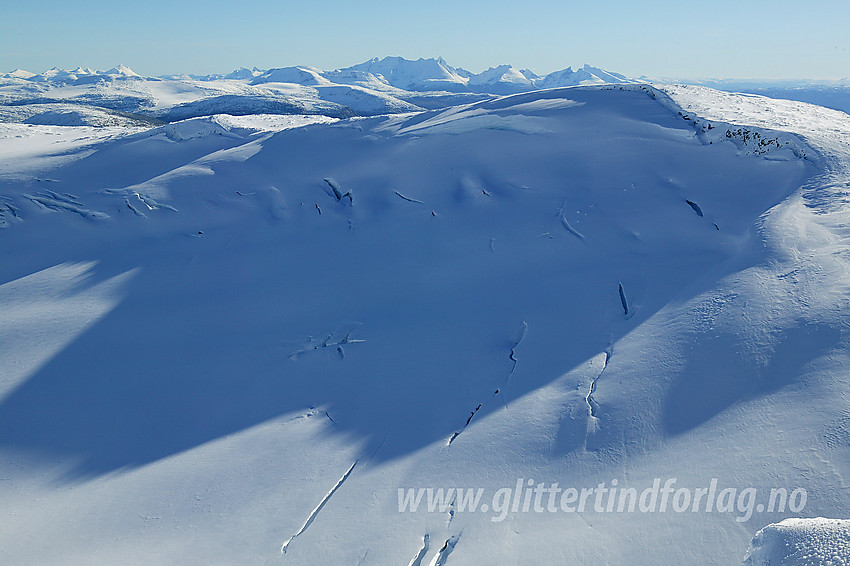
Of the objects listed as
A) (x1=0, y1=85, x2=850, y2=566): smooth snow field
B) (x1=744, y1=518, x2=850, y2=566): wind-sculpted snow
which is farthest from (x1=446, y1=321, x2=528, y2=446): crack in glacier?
(x1=744, y1=518, x2=850, y2=566): wind-sculpted snow

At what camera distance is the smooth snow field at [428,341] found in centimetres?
455

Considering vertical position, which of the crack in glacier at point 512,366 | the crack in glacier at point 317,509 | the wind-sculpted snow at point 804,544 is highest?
the wind-sculpted snow at point 804,544

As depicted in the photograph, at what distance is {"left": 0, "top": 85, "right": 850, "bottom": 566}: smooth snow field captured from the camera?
455 cm

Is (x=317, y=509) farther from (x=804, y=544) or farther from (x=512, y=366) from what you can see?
(x=804, y=544)

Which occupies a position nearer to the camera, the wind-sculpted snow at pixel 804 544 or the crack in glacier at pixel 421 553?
the wind-sculpted snow at pixel 804 544

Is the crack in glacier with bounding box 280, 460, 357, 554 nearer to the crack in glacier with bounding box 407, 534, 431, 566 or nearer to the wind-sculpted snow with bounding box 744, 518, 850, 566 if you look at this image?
the crack in glacier with bounding box 407, 534, 431, 566

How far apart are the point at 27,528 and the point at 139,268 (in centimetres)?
544

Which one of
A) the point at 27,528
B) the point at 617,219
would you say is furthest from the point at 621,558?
the point at 617,219

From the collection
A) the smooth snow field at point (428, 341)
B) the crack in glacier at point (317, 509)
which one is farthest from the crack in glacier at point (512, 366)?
the crack in glacier at point (317, 509)

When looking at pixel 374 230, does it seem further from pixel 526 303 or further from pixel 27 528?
pixel 27 528

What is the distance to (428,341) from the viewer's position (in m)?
7.40

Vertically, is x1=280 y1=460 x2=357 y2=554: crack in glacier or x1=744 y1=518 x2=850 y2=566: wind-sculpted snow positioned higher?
x1=744 y1=518 x2=850 y2=566: wind-sculpted snow

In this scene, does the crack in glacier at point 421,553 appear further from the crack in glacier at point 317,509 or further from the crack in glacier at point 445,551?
the crack in glacier at point 317,509

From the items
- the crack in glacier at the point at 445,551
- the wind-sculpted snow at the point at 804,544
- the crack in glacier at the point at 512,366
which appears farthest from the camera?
the crack in glacier at the point at 512,366
